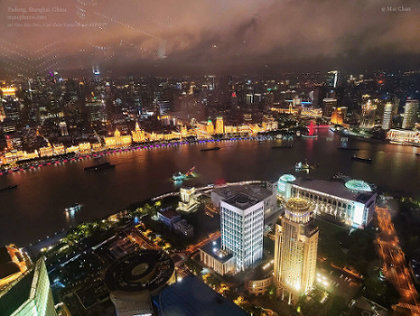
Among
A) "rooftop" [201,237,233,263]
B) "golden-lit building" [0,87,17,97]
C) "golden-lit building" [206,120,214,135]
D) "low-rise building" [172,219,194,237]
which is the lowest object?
"low-rise building" [172,219,194,237]

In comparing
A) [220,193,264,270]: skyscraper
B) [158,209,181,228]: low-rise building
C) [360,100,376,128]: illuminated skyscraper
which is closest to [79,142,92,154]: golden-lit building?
[158,209,181,228]: low-rise building

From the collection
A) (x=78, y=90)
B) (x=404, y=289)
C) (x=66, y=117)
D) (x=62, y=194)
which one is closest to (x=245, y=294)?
(x=404, y=289)

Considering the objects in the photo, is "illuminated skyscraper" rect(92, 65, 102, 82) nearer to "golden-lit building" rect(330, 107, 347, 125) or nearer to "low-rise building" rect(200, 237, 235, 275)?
"low-rise building" rect(200, 237, 235, 275)

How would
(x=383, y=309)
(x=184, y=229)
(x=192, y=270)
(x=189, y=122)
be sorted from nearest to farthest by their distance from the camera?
(x=383, y=309) < (x=192, y=270) < (x=184, y=229) < (x=189, y=122)

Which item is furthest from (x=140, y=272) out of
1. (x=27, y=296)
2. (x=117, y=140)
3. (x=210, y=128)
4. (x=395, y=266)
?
(x=210, y=128)

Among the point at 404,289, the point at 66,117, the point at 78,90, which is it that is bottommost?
the point at 404,289

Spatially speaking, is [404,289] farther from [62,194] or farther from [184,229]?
[62,194]

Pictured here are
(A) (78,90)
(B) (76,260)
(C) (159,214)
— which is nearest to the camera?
(B) (76,260)
